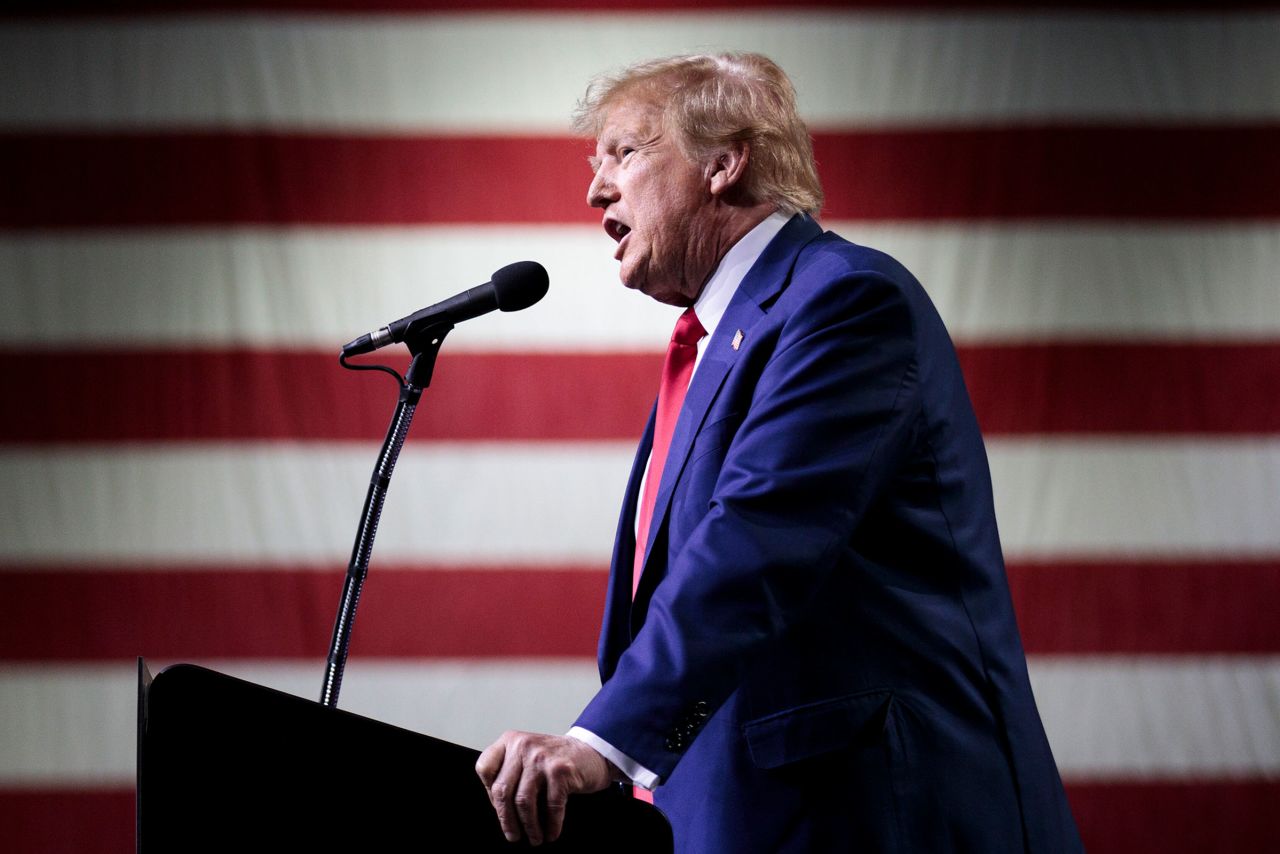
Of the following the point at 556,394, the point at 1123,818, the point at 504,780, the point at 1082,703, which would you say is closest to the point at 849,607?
the point at 504,780

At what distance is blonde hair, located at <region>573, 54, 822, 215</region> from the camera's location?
4.06ft

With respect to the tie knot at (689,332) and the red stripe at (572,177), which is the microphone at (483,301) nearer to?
the tie knot at (689,332)

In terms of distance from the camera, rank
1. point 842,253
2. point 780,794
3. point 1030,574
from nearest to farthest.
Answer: point 780,794, point 842,253, point 1030,574

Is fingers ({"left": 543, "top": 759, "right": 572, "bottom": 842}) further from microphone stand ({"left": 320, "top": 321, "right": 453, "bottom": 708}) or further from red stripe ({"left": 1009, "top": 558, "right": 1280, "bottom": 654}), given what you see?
red stripe ({"left": 1009, "top": 558, "right": 1280, "bottom": 654})

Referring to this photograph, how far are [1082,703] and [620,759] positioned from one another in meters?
1.63

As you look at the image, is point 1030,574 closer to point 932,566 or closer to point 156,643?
point 932,566

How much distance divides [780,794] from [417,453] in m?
1.39

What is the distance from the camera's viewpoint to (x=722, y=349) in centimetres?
107

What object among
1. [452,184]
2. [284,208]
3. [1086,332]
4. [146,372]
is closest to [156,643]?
[146,372]

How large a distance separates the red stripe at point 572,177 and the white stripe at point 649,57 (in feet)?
0.13

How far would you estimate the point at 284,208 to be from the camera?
2209 millimetres

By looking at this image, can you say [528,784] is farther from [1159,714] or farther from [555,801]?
[1159,714]

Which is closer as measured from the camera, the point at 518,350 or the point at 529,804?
the point at 529,804

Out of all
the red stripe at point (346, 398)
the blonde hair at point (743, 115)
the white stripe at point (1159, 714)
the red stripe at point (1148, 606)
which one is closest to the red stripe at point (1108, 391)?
the red stripe at point (1148, 606)
